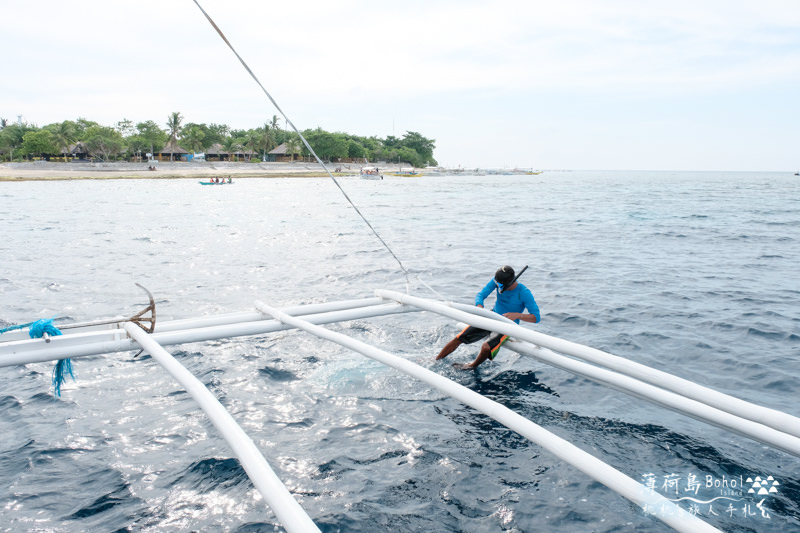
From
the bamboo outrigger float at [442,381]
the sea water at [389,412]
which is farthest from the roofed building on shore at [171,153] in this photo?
the bamboo outrigger float at [442,381]

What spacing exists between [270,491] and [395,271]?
12926 mm

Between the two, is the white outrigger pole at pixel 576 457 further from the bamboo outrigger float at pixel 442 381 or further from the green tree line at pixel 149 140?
the green tree line at pixel 149 140

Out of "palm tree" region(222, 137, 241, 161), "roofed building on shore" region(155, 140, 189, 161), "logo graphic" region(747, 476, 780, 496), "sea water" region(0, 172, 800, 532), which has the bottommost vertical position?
"sea water" region(0, 172, 800, 532)

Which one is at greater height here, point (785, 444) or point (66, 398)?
point (785, 444)

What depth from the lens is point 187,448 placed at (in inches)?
205

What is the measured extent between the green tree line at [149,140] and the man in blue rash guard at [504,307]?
2280 inches

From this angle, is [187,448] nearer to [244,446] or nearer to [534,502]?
[244,446]

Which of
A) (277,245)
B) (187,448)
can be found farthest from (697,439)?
Answer: (277,245)

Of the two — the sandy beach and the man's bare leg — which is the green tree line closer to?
the sandy beach

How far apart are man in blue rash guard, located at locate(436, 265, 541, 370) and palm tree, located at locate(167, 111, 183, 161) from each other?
9086 centimetres

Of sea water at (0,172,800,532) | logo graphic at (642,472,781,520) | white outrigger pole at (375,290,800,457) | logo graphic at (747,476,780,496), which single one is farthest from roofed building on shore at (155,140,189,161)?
logo graphic at (747,476,780,496)

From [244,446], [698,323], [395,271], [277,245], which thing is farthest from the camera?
[277,245]

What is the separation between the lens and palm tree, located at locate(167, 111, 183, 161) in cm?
8669

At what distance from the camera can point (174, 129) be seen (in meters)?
87.7
